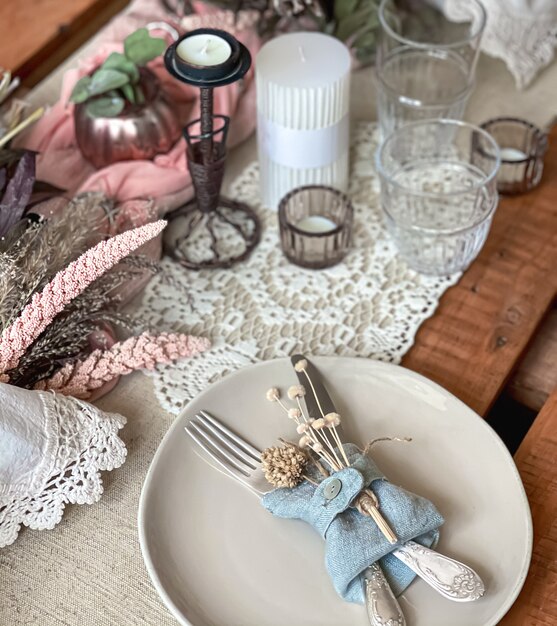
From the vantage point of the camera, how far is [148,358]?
2.65ft

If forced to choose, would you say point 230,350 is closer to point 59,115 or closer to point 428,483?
point 428,483

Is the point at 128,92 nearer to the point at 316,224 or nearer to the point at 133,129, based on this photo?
the point at 133,129

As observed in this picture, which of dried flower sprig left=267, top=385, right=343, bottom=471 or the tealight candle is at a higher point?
dried flower sprig left=267, top=385, right=343, bottom=471

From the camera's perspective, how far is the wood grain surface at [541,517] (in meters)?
0.66

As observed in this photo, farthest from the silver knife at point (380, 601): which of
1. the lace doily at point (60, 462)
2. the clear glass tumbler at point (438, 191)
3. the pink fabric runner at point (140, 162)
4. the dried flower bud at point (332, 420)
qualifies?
the pink fabric runner at point (140, 162)

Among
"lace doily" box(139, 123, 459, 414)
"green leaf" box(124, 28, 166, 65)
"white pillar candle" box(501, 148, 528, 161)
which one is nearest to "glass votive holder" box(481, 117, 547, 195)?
"white pillar candle" box(501, 148, 528, 161)

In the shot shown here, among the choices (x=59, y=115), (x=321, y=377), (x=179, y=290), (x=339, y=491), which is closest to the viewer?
(x=339, y=491)

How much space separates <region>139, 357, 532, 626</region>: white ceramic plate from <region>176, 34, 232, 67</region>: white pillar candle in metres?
0.27

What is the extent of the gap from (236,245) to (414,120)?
0.85 ft

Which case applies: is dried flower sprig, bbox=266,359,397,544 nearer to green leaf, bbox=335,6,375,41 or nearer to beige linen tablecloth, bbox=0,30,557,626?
beige linen tablecloth, bbox=0,30,557,626

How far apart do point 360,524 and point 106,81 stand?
0.52 metres

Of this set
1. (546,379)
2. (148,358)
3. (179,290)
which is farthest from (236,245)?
(546,379)

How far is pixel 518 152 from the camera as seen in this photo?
1017 millimetres

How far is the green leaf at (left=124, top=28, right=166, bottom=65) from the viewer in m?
0.92
